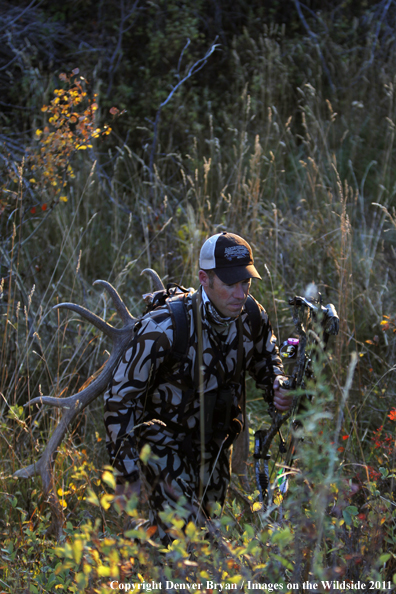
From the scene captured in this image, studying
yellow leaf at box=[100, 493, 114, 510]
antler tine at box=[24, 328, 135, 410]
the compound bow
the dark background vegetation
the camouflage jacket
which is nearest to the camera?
yellow leaf at box=[100, 493, 114, 510]

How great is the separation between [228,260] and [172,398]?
27.8 inches

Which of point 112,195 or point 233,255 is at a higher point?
point 233,255

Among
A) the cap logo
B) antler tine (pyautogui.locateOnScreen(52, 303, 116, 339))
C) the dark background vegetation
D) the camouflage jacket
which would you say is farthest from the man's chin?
antler tine (pyautogui.locateOnScreen(52, 303, 116, 339))

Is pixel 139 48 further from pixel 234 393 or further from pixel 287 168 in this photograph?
pixel 234 393

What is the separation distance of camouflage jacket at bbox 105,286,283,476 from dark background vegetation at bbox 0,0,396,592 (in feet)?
1.09

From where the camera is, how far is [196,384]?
2.77 meters

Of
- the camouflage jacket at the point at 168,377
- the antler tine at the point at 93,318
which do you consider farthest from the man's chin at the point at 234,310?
the antler tine at the point at 93,318

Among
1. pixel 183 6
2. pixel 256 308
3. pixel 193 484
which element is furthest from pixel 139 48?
pixel 193 484

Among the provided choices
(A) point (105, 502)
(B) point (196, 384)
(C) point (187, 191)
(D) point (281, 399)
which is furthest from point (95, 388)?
(C) point (187, 191)

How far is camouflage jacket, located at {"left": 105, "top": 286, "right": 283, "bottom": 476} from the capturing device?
2641 mm

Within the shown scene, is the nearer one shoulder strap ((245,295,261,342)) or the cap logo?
the cap logo

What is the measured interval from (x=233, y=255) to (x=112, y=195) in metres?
3.42

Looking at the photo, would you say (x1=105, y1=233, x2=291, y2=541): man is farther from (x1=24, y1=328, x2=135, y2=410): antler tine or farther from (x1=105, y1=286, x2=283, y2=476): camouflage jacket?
(x1=24, y1=328, x2=135, y2=410): antler tine

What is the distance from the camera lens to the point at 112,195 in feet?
19.2
